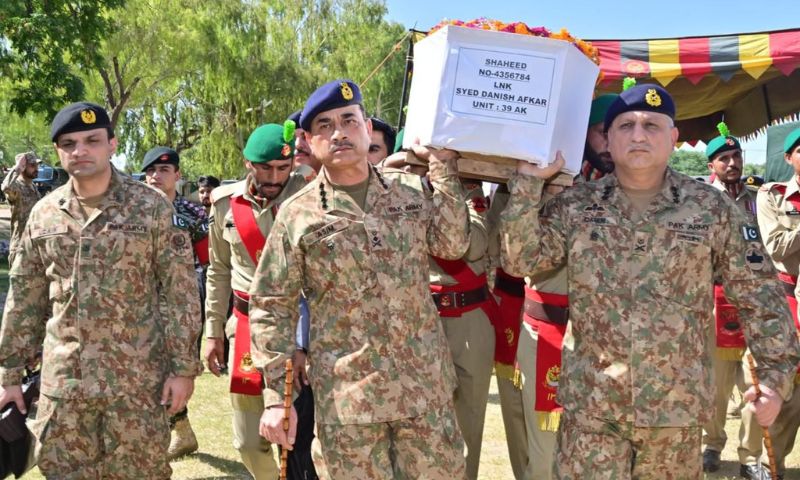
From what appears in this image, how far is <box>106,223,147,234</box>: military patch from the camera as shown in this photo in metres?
3.65

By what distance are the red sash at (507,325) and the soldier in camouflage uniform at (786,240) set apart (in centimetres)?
184

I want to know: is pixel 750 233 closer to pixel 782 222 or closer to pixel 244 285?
pixel 782 222

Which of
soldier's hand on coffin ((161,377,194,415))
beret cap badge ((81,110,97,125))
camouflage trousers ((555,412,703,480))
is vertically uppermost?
beret cap badge ((81,110,97,125))

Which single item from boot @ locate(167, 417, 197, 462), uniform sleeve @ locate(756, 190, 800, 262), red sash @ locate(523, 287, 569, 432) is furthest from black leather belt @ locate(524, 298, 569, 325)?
boot @ locate(167, 417, 197, 462)

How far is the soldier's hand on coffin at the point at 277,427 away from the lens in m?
3.08

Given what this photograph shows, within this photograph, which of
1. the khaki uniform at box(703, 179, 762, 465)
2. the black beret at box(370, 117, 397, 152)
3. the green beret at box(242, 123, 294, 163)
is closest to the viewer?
the green beret at box(242, 123, 294, 163)

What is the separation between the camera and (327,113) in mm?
3225

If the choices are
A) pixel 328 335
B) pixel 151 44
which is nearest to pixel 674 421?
pixel 328 335

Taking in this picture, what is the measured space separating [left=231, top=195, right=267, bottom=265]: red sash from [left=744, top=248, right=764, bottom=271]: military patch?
2.52 meters

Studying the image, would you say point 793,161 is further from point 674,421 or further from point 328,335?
point 328,335

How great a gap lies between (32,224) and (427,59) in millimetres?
2076

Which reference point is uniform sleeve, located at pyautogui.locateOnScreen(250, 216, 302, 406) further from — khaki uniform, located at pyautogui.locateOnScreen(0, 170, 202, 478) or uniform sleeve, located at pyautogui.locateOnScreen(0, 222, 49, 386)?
uniform sleeve, located at pyautogui.locateOnScreen(0, 222, 49, 386)

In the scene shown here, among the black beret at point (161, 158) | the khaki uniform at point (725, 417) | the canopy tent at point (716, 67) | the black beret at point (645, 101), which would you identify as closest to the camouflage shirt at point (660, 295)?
the black beret at point (645, 101)

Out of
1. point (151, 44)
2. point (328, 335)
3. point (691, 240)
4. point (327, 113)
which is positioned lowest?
point (328, 335)
